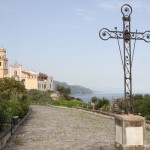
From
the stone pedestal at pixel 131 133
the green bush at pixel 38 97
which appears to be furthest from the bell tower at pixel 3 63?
the stone pedestal at pixel 131 133

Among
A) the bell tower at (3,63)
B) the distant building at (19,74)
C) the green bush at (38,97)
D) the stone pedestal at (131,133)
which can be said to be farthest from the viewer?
the distant building at (19,74)

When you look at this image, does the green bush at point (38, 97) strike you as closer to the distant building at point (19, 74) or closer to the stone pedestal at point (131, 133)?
the distant building at point (19, 74)

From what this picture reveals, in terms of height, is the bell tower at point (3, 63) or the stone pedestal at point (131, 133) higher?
the bell tower at point (3, 63)

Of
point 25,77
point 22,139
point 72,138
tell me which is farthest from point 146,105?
point 25,77

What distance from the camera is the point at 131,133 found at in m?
9.66

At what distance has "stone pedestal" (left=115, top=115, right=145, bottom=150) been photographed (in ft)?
31.6

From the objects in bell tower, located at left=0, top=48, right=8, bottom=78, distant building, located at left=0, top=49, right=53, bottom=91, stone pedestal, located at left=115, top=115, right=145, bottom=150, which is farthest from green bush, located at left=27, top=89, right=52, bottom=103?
stone pedestal, located at left=115, top=115, right=145, bottom=150

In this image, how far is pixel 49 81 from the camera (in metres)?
121

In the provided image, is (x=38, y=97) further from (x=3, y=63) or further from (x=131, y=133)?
(x=131, y=133)

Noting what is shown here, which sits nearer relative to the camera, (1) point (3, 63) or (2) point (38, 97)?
(2) point (38, 97)

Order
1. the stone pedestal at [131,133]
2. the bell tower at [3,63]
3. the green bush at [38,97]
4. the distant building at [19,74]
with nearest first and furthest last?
the stone pedestal at [131,133]
the green bush at [38,97]
the bell tower at [3,63]
the distant building at [19,74]

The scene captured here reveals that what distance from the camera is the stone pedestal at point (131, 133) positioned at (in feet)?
31.6

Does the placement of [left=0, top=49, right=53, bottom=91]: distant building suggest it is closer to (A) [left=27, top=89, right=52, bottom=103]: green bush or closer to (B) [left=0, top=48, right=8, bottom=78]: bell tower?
(B) [left=0, top=48, right=8, bottom=78]: bell tower

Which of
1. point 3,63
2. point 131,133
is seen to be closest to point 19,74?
point 3,63
